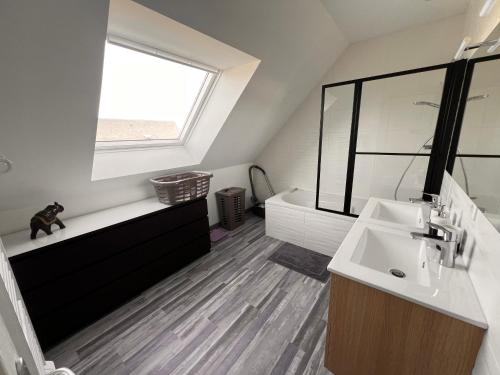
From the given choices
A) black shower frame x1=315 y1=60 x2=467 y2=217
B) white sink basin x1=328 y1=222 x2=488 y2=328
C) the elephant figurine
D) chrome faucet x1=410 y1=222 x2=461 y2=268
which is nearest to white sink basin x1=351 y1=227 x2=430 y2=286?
white sink basin x1=328 y1=222 x2=488 y2=328

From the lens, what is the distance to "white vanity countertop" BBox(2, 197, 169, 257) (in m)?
1.38

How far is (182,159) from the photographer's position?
101 inches

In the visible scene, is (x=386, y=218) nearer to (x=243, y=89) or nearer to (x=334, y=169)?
(x=334, y=169)

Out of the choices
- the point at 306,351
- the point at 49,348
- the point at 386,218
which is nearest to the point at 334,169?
the point at 386,218

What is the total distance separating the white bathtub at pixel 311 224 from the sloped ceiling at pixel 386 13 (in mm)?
1788

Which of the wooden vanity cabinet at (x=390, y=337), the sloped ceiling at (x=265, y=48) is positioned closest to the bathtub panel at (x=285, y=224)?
the sloped ceiling at (x=265, y=48)

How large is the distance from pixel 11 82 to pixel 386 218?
2.54 meters

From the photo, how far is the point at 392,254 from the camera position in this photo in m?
1.24

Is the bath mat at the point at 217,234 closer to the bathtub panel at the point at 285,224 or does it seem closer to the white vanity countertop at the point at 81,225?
the bathtub panel at the point at 285,224

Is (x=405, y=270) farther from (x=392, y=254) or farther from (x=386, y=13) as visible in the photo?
(x=386, y=13)

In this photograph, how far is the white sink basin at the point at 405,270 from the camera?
765 mm

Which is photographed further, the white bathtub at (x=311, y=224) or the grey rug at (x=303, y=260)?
the white bathtub at (x=311, y=224)

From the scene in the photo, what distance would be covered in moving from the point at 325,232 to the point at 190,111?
2.10 metres

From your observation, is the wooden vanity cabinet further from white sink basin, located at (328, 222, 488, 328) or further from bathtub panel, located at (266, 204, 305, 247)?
bathtub panel, located at (266, 204, 305, 247)
